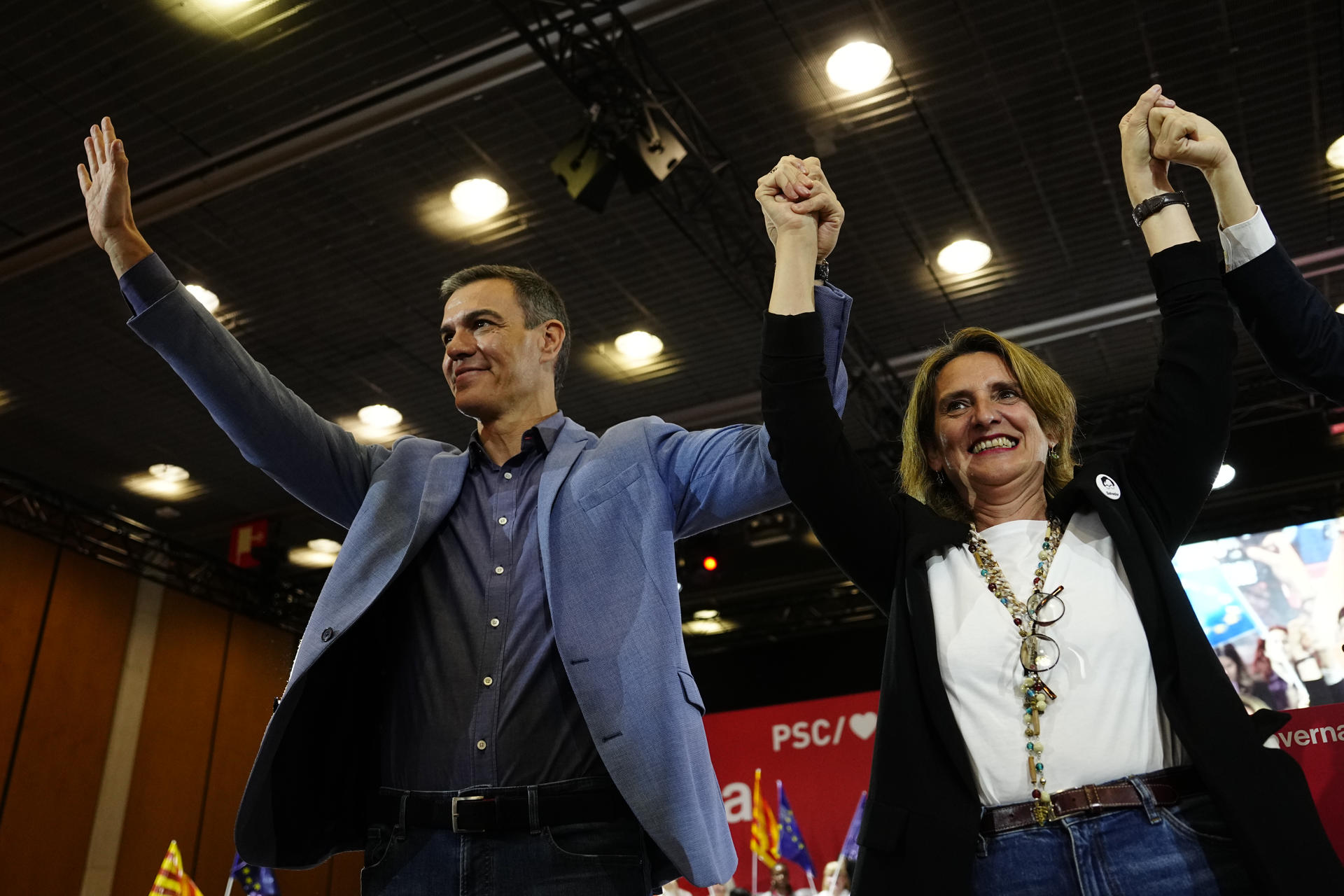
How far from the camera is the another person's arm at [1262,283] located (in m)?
1.60

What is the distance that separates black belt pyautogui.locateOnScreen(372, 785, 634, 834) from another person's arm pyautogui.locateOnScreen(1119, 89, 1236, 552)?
2.84 feet

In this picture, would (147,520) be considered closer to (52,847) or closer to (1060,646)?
(52,847)

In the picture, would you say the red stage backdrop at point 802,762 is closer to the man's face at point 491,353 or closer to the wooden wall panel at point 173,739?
the wooden wall panel at point 173,739

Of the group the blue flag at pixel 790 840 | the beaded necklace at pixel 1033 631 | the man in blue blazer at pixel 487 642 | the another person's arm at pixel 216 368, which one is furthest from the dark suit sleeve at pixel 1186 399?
the blue flag at pixel 790 840

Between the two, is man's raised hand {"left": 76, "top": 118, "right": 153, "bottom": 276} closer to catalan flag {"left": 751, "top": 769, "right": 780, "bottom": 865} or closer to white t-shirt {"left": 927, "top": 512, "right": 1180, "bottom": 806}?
white t-shirt {"left": 927, "top": 512, "right": 1180, "bottom": 806}

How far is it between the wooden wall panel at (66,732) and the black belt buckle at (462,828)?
9.05 metres

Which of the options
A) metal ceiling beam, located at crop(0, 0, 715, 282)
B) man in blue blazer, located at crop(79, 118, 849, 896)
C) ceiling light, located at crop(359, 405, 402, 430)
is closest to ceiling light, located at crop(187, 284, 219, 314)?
metal ceiling beam, located at crop(0, 0, 715, 282)

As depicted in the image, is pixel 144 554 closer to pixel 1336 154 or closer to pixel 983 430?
pixel 1336 154

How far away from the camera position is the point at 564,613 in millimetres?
1652

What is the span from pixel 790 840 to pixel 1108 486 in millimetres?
7806

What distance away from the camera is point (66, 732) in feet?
31.0

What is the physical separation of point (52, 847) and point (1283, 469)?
10.4 m

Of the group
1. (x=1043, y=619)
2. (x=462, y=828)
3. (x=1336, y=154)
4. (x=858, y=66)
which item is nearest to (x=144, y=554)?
(x=858, y=66)

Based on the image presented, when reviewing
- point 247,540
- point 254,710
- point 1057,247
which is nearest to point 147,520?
point 247,540
